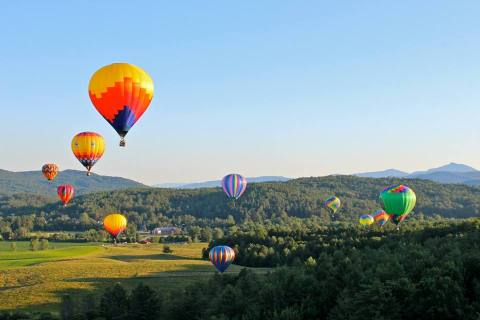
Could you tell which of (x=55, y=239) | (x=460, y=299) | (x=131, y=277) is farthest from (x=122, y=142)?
(x=55, y=239)

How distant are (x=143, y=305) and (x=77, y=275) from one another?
107 ft

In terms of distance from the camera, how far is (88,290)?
71.7 metres

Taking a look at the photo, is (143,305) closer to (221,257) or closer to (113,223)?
(221,257)

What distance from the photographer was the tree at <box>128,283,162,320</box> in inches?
2183

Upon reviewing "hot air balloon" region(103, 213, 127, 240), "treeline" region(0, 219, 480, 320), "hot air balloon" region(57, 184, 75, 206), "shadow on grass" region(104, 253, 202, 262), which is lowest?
"shadow on grass" region(104, 253, 202, 262)

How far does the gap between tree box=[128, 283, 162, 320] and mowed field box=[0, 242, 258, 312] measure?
11320 millimetres

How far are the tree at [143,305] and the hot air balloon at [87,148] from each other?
58.2ft

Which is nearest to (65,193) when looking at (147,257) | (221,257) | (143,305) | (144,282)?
(147,257)

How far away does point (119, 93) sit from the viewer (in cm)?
4800

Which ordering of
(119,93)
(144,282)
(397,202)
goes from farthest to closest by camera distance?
(397,202) < (144,282) < (119,93)

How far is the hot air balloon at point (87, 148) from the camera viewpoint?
217 feet

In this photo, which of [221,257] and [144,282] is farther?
[221,257]

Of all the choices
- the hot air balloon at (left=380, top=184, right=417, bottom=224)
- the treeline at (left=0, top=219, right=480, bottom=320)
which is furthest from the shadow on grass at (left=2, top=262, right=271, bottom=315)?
the hot air balloon at (left=380, top=184, right=417, bottom=224)

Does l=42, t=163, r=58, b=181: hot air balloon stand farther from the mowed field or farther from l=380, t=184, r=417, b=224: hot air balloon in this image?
l=380, t=184, r=417, b=224: hot air balloon
